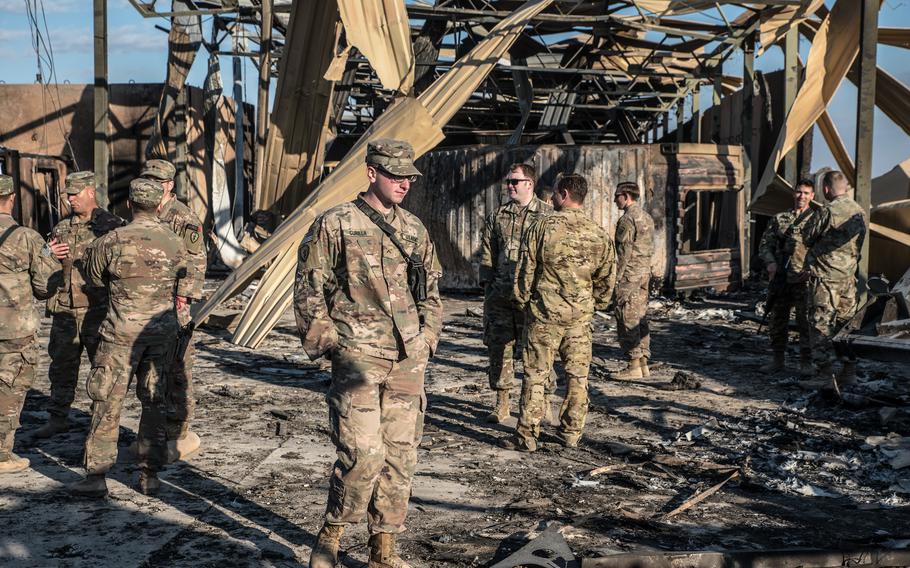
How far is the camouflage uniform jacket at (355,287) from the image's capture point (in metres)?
3.94

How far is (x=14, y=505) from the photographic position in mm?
4938

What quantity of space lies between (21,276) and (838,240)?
6.73 metres

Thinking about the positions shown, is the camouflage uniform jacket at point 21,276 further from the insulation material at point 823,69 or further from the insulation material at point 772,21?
the insulation material at point 772,21

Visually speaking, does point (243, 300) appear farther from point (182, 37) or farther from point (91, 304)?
point (91, 304)

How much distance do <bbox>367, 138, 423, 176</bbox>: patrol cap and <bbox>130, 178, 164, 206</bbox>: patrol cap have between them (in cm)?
176

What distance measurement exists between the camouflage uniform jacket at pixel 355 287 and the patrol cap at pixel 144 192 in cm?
158

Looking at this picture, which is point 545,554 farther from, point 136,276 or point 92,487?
point 136,276

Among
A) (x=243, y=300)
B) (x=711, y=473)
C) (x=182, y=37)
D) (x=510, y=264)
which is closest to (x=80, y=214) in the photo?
(x=510, y=264)

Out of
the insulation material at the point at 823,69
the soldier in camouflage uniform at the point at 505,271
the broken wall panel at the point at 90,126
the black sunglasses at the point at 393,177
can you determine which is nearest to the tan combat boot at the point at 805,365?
the insulation material at the point at 823,69

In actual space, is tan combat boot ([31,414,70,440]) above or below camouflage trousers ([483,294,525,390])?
below

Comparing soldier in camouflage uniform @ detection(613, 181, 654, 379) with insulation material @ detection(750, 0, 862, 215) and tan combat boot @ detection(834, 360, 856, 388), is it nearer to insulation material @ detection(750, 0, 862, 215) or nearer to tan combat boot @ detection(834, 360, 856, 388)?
tan combat boot @ detection(834, 360, 856, 388)

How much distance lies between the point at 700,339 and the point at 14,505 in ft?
27.3

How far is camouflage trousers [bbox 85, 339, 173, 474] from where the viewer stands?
195 inches

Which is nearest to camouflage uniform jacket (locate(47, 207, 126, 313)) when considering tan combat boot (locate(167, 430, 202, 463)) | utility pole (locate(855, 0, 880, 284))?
tan combat boot (locate(167, 430, 202, 463))
